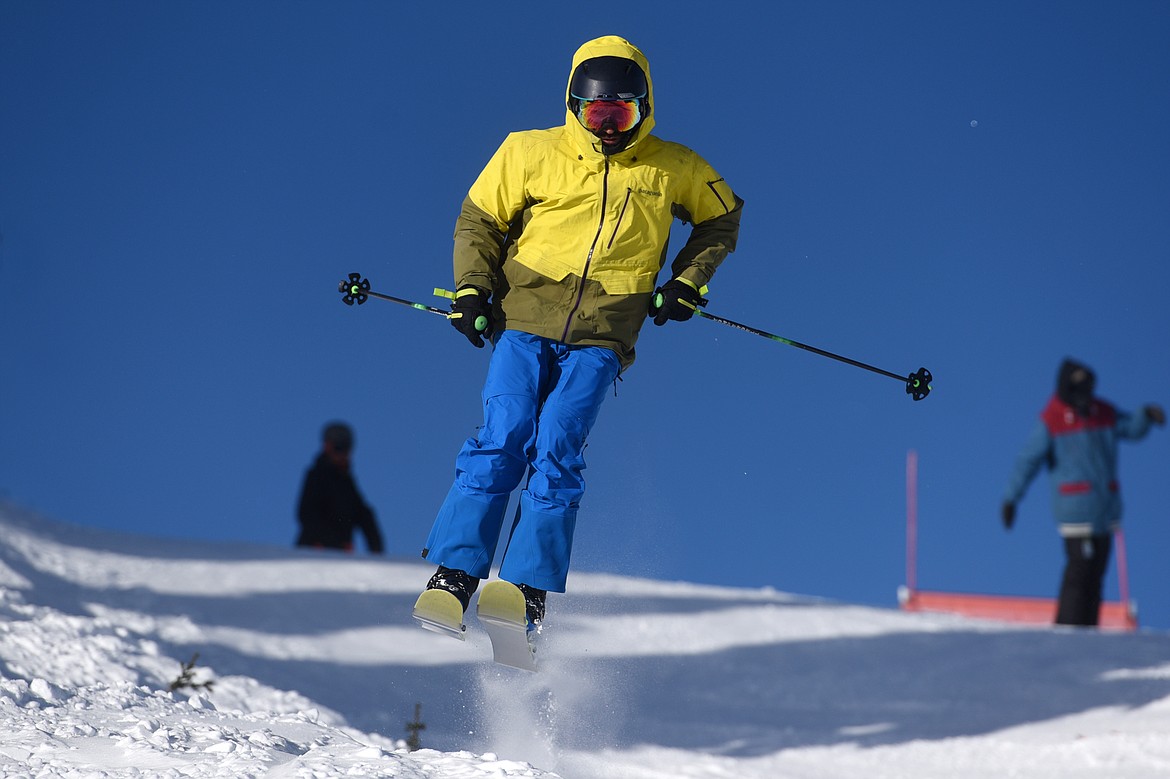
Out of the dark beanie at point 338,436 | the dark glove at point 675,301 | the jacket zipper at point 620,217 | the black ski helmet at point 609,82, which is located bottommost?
the dark glove at point 675,301

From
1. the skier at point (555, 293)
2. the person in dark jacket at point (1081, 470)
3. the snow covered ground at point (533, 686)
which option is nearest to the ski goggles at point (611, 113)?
the skier at point (555, 293)

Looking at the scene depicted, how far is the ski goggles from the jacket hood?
0.14 feet

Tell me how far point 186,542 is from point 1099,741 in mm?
6161

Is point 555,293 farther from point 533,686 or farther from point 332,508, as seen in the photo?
point 332,508

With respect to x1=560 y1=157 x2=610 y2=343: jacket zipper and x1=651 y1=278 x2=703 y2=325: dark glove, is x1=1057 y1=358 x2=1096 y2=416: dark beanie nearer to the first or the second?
x1=651 y1=278 x2=703 y2=325: dark glove

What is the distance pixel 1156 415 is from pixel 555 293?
591cm

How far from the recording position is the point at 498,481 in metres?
3.84

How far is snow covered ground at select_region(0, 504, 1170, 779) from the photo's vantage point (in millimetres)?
3531

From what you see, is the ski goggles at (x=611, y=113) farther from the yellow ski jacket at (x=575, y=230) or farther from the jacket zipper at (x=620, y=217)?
the jacket zipper at (x=620, y=217)

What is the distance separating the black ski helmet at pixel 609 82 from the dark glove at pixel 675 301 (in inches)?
23.0

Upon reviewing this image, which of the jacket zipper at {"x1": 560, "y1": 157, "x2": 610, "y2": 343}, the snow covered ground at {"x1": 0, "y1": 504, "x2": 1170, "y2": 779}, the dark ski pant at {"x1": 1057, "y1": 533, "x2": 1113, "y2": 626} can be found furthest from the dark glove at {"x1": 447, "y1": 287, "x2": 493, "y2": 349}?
the dark ski pant at {"x1": 1057, "y1": 533, "x2": 1113, "y2": 626}

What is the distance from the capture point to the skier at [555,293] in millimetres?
3824

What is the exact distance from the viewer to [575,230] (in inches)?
157

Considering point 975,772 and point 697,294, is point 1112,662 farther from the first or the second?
point 697,294
